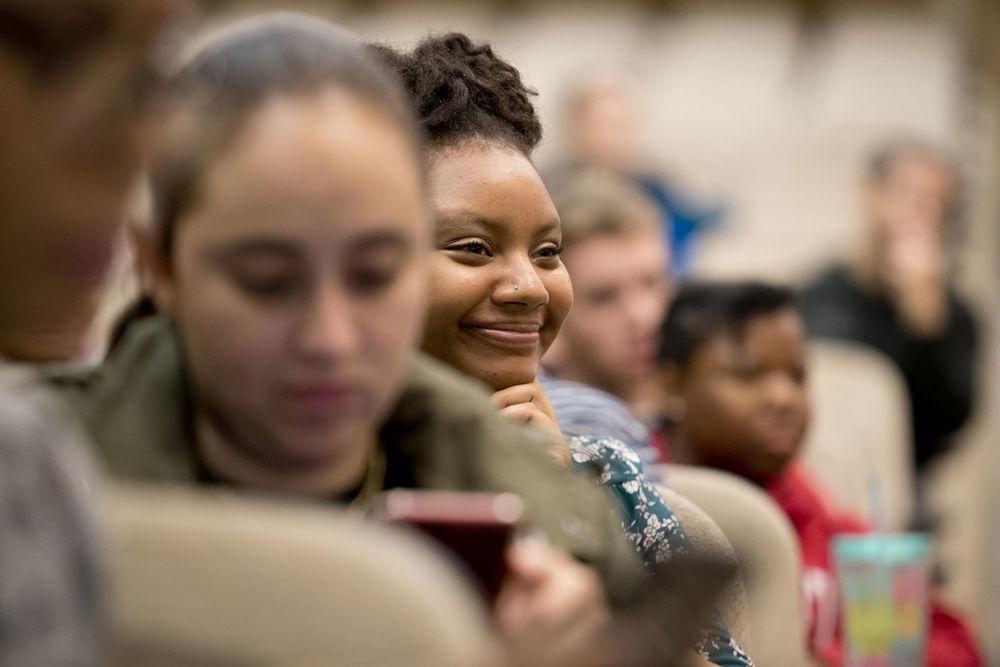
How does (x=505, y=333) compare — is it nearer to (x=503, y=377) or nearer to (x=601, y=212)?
(x=503, y=377)

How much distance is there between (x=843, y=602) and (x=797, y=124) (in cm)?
322

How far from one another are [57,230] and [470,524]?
0.20 m

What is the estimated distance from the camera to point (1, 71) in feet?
1.78

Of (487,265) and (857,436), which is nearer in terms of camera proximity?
(487,265)

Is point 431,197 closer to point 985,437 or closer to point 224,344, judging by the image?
point 224,344

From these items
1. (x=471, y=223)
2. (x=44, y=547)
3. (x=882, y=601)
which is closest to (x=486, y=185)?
(x=471, y=223)

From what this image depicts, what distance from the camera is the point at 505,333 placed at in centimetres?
107

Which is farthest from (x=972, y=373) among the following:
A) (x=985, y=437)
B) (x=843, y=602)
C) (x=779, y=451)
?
(x=843, y=602)

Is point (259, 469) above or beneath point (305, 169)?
A: beneath

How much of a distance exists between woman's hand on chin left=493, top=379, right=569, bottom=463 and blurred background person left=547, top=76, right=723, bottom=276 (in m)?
2.28

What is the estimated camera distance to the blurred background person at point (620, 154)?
3.46 meters

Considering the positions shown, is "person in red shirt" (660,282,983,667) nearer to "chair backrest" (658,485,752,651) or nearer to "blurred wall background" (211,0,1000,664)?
"chair backrest" (658,485,752,651)

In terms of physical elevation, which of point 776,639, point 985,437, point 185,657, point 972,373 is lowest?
point 985,437

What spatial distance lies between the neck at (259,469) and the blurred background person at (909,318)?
2.74 m
